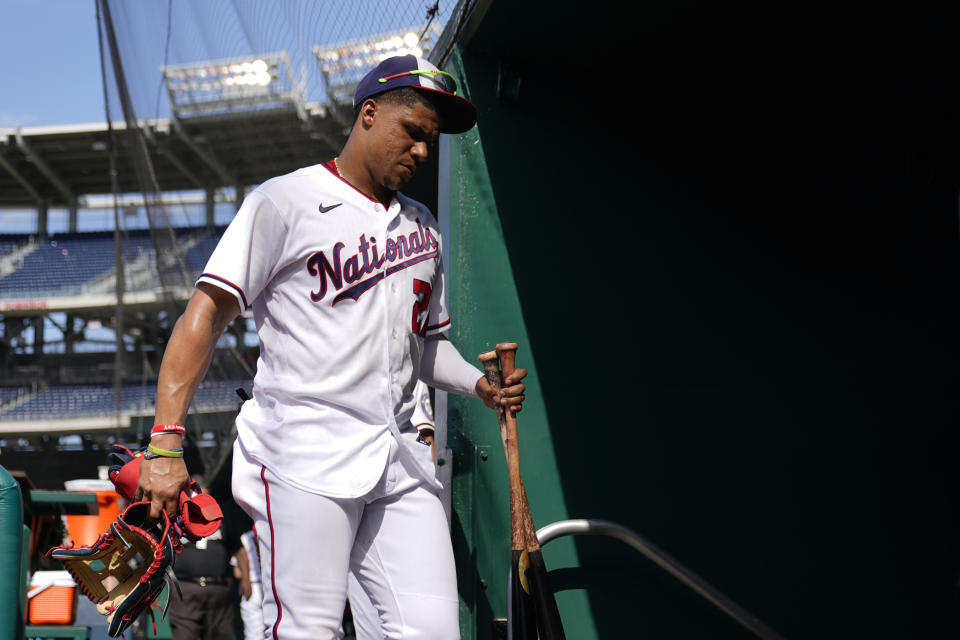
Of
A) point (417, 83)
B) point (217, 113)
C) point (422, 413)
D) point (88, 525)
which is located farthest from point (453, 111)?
point (88, 525)

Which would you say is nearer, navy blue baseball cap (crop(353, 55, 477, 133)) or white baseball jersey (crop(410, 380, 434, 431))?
navy blue baseball cap (crop(353, 55, 477, 133))

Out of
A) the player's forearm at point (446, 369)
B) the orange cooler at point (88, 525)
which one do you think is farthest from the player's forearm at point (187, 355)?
the orange cooler at point (88, 525)

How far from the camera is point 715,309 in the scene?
12.5ft

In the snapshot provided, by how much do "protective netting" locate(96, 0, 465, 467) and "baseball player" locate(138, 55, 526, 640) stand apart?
110 centimetres

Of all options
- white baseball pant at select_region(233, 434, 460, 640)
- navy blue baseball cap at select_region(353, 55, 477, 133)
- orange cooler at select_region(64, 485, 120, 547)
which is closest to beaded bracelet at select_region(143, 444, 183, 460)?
white baseball pant at select_region(233, 434, 460, 640)

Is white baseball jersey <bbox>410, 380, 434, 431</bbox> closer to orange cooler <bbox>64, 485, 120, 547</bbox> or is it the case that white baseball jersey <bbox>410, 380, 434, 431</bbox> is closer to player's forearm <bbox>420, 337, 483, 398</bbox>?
player's forearm <bbox>420, 337, 483, 398</bbox>

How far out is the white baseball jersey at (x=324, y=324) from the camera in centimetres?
214

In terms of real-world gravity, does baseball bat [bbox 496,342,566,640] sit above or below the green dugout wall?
below

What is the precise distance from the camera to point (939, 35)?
3631 millimetres

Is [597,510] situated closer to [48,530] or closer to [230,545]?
[48,530]

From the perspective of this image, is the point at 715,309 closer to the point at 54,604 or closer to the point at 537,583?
the point at 537,583

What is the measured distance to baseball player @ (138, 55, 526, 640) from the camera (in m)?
2.06

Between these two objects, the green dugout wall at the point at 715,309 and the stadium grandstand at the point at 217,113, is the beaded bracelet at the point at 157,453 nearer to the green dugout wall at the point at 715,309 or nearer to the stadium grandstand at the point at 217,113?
the stadium grandstand at the point at 217,113

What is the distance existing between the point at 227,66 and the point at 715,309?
7.98 feet
